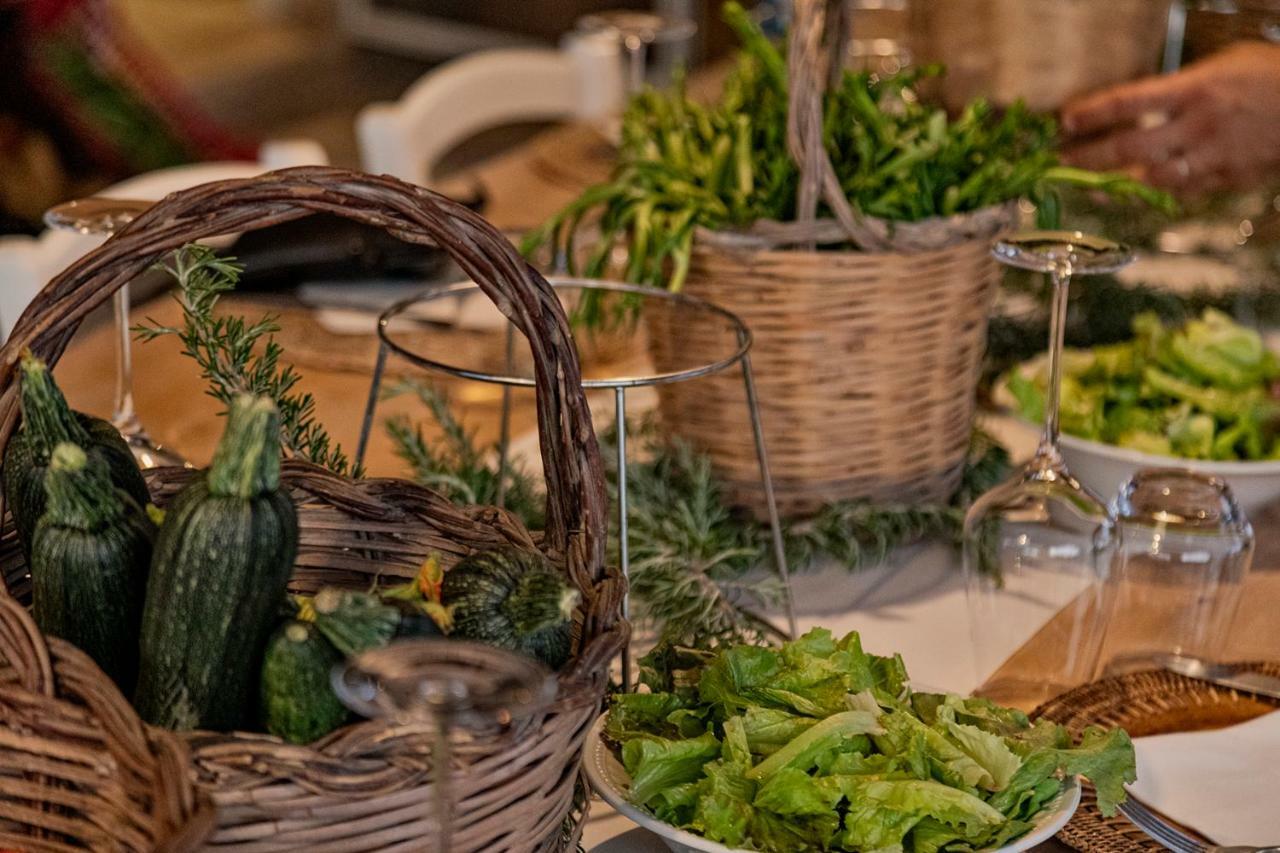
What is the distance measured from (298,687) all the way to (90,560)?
0.34ft

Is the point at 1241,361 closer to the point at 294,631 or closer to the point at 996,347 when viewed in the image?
the point at 996,347

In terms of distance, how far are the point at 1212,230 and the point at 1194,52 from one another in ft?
1.06

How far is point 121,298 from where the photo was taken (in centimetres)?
96

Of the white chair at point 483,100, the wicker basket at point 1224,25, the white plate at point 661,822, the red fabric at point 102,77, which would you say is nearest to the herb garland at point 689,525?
the white plate at point 661,822

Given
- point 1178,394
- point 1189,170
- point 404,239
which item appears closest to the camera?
point 404,239

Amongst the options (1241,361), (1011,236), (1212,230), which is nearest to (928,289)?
(1011,236)

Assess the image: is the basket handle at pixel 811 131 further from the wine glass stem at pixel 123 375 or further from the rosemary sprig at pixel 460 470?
the wine glass stem at pixel 123 375

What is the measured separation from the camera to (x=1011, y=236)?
0.89m

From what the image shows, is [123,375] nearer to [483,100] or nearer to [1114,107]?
[1114,107]

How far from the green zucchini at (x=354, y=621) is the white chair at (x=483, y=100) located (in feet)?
4.65

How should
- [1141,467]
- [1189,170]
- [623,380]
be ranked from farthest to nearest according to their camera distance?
1. [1189,170]
2. [1141,467]
3. [623,380]

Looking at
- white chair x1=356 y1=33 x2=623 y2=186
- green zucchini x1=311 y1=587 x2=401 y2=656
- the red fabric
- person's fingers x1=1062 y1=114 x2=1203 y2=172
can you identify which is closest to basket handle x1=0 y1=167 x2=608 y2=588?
green zucchini x1=311 y1=587 x2=401 y2=656

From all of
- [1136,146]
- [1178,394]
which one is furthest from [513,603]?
[1136,146]

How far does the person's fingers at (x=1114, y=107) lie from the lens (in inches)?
53.2
